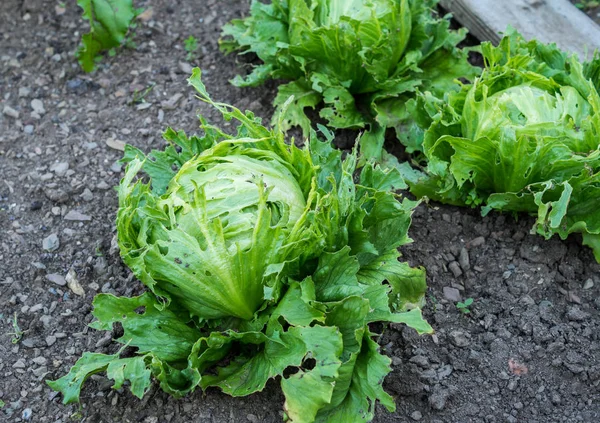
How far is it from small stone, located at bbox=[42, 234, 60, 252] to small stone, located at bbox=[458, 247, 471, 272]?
2137 millimetres

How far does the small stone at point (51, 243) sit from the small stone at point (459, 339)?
2.09 metres

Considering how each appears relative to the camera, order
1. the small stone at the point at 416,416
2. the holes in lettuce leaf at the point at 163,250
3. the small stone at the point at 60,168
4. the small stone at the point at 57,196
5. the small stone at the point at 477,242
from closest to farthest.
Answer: the holes in lettuce leaf at the point at 163,250, the small stone at the point at 416,416, the small stone at the point at 477,242, the small stone at the point at 57,196, the small stone at the point at 60,168

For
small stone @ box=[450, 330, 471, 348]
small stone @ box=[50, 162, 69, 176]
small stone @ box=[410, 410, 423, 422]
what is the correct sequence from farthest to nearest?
small stone @ box=[50, 162, 69, 176] → small stone @ box=[450, 330, 471, 348] → small stone @ box=[410, 410, 423, 422]

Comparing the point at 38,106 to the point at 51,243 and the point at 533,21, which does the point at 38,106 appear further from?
the point at 533,21

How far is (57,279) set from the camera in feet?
12.1

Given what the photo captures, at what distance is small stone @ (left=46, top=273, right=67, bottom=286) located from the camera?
368cm

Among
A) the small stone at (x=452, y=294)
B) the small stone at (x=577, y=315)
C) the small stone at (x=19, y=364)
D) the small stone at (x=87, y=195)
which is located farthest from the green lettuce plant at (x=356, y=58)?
the small stone at (x=19, y=364)

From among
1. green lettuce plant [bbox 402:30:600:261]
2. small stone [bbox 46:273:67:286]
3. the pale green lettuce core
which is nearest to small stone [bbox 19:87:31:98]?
small stone [bbox 46:273:67:286]

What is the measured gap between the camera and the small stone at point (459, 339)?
3508 millimetres

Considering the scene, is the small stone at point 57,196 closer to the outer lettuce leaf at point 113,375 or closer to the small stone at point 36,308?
the small stone at point 36,308

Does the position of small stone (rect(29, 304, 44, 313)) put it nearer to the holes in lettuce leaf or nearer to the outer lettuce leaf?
the outer lettuce leaf

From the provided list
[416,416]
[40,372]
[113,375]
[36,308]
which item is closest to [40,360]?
[40,372]

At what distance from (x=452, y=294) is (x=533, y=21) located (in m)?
2.19

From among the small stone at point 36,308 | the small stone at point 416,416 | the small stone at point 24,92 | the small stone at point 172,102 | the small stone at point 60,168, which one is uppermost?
the small stone at point 172,102
